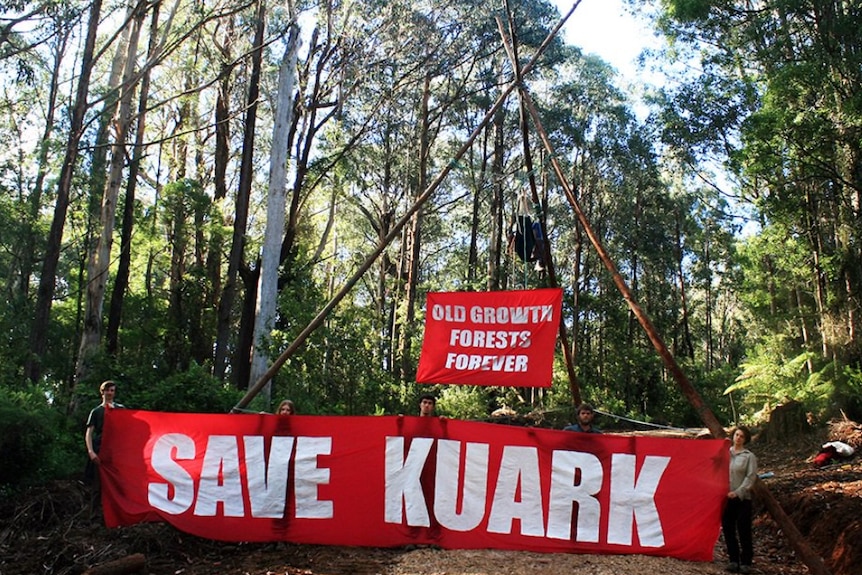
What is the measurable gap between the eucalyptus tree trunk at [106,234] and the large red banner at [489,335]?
920cm

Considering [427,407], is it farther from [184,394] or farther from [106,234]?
[106,234]

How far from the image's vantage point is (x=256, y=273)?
20594 mm

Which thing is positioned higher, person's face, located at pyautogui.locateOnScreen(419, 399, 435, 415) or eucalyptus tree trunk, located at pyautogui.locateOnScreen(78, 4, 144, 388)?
eucalyptus tree trunk, located at pyautogui.locateOnScreen(78, 4, 144, 388)

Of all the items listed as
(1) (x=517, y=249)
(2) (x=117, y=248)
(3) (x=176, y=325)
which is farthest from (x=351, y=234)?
(1) (x=517, y=249)

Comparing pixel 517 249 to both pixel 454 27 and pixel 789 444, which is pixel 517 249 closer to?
pixel 789 444

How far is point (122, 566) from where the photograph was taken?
20.5 ft

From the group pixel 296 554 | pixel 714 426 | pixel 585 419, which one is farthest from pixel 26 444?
pixel 714 426

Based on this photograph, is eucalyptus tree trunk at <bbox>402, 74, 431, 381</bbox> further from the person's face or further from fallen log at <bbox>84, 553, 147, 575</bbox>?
fallen log at <bbox>84, 553, 147, 575</bbox>

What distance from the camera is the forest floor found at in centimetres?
644

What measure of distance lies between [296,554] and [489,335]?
3528mm

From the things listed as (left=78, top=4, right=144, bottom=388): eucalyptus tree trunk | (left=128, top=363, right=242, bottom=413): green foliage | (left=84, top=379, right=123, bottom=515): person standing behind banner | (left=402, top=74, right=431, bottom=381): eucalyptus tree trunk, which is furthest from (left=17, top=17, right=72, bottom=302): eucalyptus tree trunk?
(left=84, top=379, right=123, bottom=515): person standing behind banner

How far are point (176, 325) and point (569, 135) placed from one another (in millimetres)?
20180

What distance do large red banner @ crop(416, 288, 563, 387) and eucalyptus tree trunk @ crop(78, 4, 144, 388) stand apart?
30.2 feet

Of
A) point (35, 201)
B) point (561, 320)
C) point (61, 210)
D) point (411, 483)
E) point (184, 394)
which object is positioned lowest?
point (411, 483)
